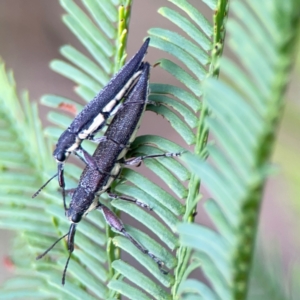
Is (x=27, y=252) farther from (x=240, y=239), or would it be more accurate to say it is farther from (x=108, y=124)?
(x=240, y=239)

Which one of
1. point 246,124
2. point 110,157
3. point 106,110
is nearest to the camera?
point 246,124

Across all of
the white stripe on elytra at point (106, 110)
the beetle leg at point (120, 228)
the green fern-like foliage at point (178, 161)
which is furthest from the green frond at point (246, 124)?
the white stripe on elytra at point (106, 110)

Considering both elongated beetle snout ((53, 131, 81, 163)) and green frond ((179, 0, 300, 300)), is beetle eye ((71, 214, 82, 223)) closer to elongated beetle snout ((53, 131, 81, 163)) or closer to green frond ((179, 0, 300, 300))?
elongated beetle snout ((53, 131, 81, 163))

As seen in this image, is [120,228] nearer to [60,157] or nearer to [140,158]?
[140,158]

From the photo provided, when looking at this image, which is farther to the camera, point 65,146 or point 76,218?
point 65,146

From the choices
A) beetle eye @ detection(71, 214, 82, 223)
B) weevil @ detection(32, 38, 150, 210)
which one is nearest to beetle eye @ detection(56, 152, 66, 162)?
weevil @ detection(32, 38, 150, 210)

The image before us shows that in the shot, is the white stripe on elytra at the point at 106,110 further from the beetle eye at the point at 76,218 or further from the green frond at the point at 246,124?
the green frond at the point at 246,124

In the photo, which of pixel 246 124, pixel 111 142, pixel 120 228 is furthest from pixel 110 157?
pixel 246 124

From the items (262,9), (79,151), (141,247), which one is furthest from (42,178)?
(262,9)
